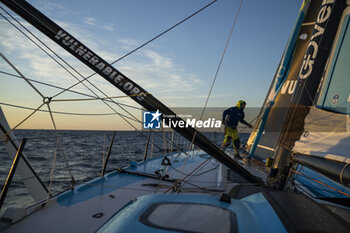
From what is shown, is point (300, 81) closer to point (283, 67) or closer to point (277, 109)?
point (277, 109)

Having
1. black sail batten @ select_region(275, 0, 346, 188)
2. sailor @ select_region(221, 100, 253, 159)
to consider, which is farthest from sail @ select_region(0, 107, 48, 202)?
sailor @ select_region(221, 100, 253, 159)

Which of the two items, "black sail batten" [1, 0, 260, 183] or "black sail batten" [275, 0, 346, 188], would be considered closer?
"black sail batten" [1, 0, 260, 183]

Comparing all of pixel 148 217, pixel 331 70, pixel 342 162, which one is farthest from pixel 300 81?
pixel 148 217

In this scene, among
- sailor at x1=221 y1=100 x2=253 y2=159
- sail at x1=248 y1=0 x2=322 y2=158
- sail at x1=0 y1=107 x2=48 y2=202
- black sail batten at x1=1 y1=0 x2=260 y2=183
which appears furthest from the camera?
sailor at x1=221 y1=100 x2=253 y2=159

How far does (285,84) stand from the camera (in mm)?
5398

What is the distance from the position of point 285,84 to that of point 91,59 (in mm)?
5047

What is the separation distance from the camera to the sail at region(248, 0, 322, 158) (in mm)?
5137

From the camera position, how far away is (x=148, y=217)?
986 millimetres

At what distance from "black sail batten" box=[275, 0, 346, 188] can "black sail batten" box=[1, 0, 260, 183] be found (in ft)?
4.09

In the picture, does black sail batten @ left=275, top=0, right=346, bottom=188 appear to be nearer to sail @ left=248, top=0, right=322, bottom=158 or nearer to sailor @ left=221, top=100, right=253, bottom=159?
sail @ left=248, top=0, right=322, bottom=158

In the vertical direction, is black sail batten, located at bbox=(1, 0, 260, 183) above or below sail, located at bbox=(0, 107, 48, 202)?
above

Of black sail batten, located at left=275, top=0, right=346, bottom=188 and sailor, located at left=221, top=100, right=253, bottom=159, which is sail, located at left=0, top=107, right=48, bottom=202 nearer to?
black sail batten, located at left=275, top=0, right=346, bottom=188

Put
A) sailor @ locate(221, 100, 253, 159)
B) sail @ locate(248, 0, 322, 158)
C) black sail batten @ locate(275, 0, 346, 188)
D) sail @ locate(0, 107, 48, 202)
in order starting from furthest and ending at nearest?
sailor @ locate(221, 100, 253, 159)
sail @ locate(248, 0, 322, 158)
sail @ locate(0, 107, 48, 202)
black sail batten @ locate(275, 0, 346, 188)

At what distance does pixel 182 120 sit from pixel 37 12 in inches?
80.1
